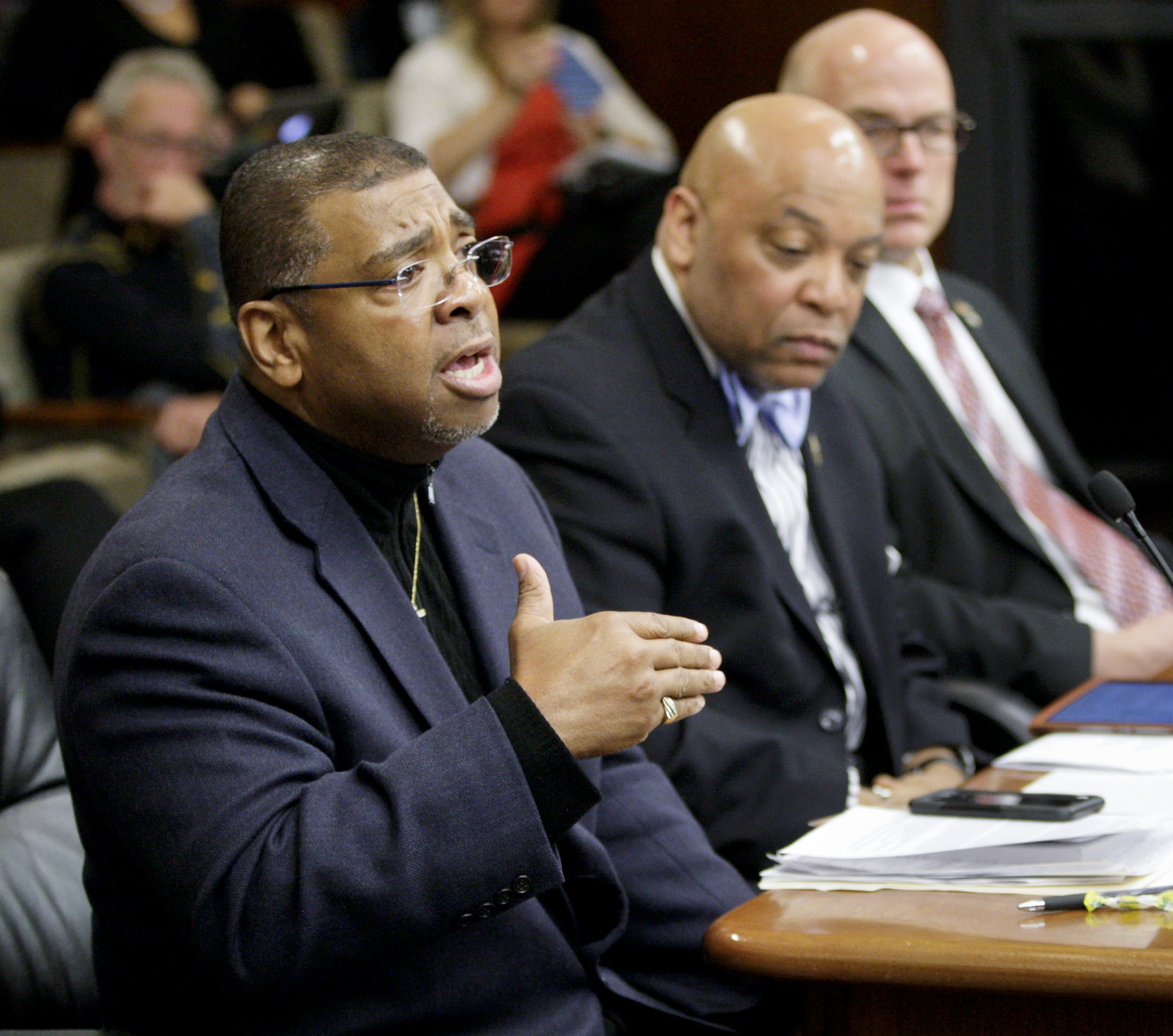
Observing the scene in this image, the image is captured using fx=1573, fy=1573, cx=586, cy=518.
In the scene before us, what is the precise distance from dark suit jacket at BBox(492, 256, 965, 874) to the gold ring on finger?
507mm

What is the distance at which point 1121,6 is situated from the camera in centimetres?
468

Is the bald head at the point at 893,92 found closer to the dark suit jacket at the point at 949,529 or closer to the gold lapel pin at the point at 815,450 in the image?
the dark suit jacket at the point at 949,529

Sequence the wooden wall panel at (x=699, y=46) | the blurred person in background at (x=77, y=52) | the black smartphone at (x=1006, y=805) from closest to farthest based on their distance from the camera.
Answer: the black smartphone at (x=1006, y=805)
the blurred person in background at (x=77, y=52)
the wooden wall panel at (x=699, y=46)

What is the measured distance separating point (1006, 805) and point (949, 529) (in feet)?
3.54

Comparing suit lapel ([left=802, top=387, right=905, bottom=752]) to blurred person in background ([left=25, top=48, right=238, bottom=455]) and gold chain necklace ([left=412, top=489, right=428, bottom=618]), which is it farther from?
blurred person in background ([left=25, top=48, right=238, bottom=455])

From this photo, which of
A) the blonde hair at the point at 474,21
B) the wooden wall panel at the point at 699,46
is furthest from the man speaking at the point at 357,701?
the wooden wall panel at the point at 699,46

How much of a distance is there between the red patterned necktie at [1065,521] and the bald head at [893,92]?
164 millimetres

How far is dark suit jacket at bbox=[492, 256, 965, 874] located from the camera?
5.98 feet

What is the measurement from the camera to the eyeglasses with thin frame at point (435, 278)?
136cm

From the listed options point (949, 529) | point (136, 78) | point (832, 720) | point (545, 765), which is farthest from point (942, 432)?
point (136, 78)

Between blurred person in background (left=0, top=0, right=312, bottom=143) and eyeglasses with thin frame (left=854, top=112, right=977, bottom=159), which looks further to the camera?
blurred person in background (left=0, top=0, right=312, bottom=143)

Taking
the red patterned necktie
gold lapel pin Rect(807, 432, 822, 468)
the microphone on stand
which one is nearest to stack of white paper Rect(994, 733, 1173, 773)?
the microphone on stand

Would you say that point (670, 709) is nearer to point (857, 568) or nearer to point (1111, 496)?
point (1111, 496)

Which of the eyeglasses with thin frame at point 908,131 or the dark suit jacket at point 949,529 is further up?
the eyeglasses with thin frame at point 908,131
